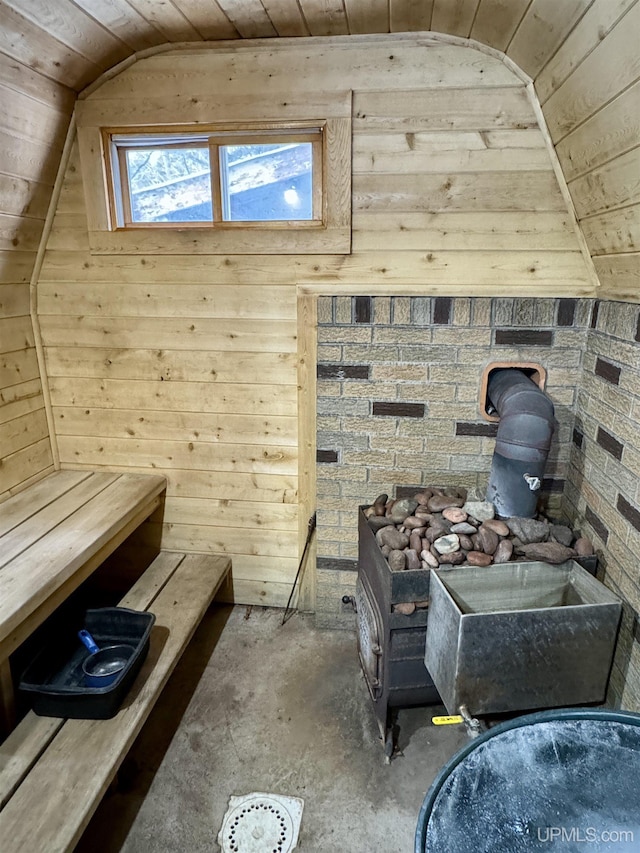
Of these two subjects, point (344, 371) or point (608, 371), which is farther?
point (344, 371)

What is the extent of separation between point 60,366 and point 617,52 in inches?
93.0

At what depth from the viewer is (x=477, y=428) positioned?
2.23 metres

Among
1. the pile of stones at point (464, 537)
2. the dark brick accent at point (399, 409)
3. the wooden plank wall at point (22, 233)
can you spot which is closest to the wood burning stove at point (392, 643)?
the pile of stones at point (464, 537)

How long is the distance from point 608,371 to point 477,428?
0.54m

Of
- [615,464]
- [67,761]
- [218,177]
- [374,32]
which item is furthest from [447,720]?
[374,32]

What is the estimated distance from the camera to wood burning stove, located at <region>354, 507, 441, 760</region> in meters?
1.71

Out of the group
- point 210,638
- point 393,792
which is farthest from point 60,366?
point 393,792

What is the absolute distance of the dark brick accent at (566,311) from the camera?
2.08m

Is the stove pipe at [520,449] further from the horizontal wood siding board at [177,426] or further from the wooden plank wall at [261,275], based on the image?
the horizontal wood siding board at [177,426]

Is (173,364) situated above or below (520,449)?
above

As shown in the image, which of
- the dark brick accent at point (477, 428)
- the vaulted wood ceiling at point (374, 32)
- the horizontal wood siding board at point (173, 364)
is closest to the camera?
the vaulted wood ceiling at point (374, 32)

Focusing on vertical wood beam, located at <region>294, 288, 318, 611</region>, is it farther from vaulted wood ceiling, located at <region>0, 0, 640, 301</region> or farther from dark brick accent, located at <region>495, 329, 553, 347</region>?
vaulted wood ceiling, located at <region>0, 0, 640, 301</region>

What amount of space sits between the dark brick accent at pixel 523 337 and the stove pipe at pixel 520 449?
22cm

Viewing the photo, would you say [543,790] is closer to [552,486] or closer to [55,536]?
[552,486]
